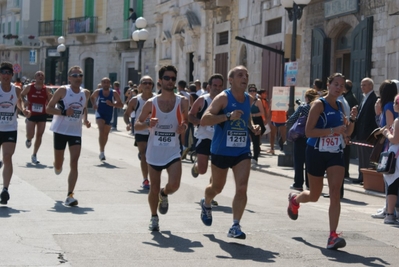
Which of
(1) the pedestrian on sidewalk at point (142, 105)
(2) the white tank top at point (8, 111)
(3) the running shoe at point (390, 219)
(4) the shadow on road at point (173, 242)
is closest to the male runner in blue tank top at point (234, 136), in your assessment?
(4) the shadow on road at point (173, 242)

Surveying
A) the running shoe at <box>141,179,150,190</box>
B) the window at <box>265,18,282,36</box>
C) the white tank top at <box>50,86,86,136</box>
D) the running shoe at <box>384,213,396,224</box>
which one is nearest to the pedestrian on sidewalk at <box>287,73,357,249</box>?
the running shoe at <box>384,213,396,224</box>

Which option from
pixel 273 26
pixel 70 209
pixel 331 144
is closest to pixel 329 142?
pixel 331 144

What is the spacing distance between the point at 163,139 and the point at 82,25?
149 feet

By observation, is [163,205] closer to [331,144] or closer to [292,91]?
[331,144]

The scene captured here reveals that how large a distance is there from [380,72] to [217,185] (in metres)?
12.1

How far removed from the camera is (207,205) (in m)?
9.64

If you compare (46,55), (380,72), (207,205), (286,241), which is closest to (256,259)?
(286,241)

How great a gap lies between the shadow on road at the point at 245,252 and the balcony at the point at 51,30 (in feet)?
163

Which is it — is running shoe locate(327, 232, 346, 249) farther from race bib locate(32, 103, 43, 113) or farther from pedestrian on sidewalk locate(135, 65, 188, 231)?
race bib locate(32, 103, 43, 113)

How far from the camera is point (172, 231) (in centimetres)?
954

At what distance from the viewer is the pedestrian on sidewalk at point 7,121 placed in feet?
37.3

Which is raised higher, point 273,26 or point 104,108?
point 273,26

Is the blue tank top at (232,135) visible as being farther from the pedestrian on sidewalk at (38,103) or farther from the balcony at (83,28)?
the balcony at (83,28)

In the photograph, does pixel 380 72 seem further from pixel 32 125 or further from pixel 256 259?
pixel 256 259
